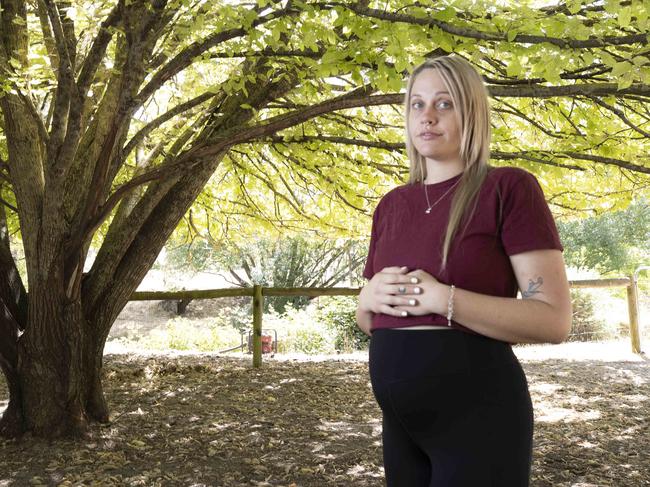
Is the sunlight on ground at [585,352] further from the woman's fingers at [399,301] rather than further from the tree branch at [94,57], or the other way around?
the woman's fingers at [399,301]


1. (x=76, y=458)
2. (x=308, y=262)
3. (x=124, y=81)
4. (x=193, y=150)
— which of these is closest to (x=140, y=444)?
(x=76, y=458)

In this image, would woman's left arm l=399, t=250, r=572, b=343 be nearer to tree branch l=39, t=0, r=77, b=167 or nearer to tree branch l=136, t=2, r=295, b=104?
tree branch l=136, t=2, r=295, b=104

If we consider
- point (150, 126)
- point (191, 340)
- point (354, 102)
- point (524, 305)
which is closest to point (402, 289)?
point (524, 305)

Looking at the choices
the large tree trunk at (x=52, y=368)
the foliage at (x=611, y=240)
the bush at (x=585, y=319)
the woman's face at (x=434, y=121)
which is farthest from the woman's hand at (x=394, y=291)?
the foliage at (x=611, y=240)

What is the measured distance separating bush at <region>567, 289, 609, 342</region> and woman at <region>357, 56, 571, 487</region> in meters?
11.3

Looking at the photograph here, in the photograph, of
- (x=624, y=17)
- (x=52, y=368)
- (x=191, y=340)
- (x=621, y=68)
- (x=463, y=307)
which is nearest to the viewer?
(x=463, y=307)

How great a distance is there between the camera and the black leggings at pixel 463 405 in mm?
1343

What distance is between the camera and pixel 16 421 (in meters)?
4.62

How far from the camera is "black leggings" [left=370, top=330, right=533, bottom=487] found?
4.41 ft

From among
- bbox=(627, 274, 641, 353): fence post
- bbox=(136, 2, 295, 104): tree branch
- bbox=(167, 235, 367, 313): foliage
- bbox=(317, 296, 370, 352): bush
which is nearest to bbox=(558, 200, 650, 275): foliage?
bbox=(167, 235, 367, 313): foliage

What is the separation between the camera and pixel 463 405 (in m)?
1.36

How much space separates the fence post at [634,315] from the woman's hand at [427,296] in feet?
29.1

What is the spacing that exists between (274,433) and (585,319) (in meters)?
8.70

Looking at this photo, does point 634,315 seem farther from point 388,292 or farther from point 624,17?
point 388,292
